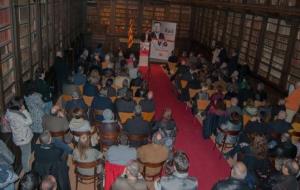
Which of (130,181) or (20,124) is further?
(20,124)

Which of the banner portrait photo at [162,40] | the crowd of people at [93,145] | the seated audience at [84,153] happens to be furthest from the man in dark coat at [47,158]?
the banner portrait photo at [162,40]

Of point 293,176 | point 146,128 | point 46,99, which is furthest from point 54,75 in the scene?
point 293,176

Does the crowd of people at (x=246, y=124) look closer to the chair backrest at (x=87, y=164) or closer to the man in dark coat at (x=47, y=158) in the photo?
the chair backrest at (x=87, y=164)

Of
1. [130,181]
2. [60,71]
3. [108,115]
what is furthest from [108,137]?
[60,71]

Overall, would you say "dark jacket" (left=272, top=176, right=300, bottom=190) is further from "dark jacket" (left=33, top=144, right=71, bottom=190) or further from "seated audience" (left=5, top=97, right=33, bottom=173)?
"seated audience" (left=5, top=97, right=33, bottom=173)

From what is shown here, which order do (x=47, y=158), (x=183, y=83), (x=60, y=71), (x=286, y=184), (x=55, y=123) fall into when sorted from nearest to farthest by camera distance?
(x=286, y=184)
(x=47, y=158)
(x=55, y=123)
(x=60, y=71)
(x=183, y=83)

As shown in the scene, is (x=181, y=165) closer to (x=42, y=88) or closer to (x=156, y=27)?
(x=42, y=88)

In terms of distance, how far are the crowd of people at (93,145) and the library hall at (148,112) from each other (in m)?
0.02

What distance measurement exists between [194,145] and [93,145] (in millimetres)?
2963

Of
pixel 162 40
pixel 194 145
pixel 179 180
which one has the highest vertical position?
Result: pixel 162 40

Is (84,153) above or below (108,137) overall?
above

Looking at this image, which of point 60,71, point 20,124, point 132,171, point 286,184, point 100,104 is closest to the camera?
point 132,171

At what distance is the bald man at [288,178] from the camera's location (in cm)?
479

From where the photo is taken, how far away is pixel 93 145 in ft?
21.9
